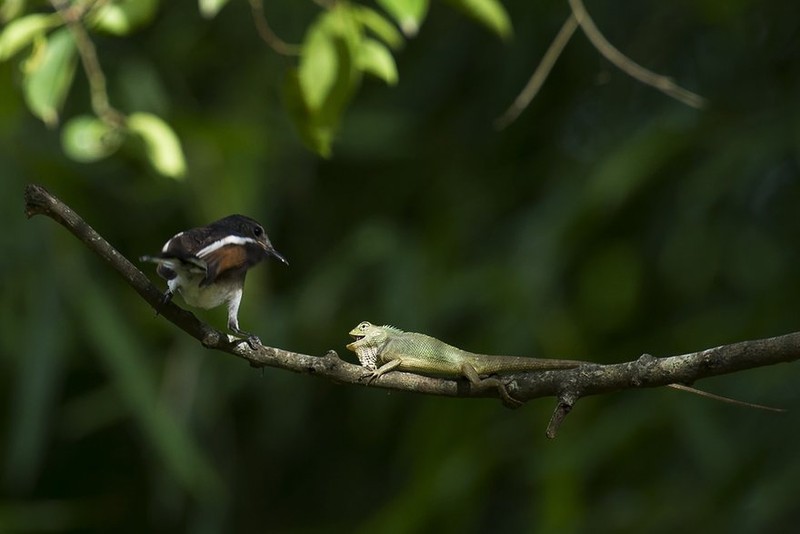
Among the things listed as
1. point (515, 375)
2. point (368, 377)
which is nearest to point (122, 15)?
point (368, 377)

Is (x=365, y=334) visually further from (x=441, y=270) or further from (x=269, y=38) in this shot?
(x=441, y=270)

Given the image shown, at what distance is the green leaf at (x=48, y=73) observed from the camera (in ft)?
13.1

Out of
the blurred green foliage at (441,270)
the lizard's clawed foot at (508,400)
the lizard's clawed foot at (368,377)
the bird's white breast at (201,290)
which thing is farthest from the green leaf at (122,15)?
the blurred green foliage at (441,270)

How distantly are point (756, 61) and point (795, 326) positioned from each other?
1758 mm

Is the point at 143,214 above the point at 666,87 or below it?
above

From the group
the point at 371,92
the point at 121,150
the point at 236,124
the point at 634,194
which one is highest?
the point at 371,92

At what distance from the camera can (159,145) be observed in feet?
13.5

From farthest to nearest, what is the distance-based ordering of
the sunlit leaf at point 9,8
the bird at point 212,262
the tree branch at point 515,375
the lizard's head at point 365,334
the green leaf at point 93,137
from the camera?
the green leaf at point 93,137 < the sunlit leaf at point 9,8 < the lizard's head at point 365,334 < the bird at point 212,262 < the tree branch at point 515,375

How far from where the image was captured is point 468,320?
7.11 metres

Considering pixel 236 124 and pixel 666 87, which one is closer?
pixel 666 87

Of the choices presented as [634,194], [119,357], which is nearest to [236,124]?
[119,357]

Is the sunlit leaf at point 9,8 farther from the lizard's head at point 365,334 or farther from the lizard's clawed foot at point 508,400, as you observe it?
the lizard's clawed foot at point 508,400

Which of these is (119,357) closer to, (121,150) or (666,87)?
(121,150)

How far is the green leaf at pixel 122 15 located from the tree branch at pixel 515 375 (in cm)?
158
